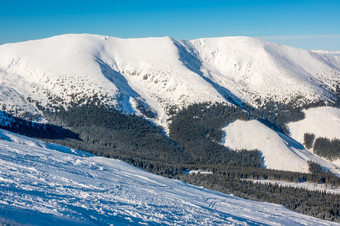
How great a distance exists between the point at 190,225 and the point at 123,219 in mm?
6113

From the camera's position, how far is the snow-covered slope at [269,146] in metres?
122

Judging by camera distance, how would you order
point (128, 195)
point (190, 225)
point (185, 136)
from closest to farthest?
point (190, 225), point (128, 195), point (185, 136)

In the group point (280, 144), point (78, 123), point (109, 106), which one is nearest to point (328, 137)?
point (280, 144)

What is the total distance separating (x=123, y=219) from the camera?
1033 inches

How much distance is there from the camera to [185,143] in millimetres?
140500

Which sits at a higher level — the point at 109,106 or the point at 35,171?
the point at 109,106

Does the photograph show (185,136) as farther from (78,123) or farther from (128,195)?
(128,195)

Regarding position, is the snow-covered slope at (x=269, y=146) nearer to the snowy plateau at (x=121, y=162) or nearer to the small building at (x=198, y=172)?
the snowy plateau at (x=121, y=162)

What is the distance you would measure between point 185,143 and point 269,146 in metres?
34.2

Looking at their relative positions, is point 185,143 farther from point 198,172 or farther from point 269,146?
point 269,146

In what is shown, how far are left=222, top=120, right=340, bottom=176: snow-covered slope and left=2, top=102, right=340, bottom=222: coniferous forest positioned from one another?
3.28m

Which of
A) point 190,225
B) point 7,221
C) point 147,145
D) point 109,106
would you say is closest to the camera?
point 7,221

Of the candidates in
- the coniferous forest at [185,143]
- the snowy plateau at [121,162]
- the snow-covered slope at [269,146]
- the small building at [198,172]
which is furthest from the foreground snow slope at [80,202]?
the snow-covered slope at [269,146]

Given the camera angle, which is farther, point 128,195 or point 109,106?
point 109,106
